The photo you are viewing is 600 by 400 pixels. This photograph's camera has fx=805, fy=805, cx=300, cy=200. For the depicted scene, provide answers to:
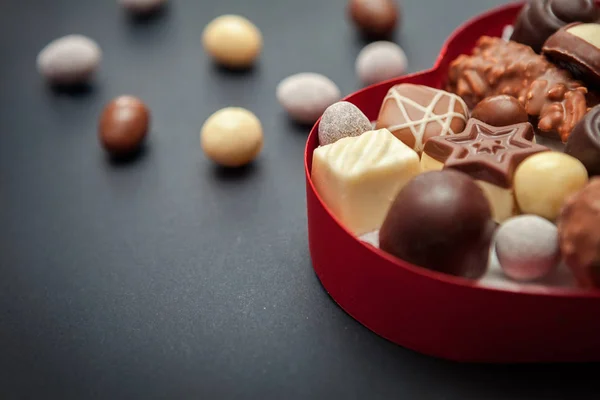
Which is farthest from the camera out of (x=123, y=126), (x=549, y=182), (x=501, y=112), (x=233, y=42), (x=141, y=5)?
(x=141, y=5)

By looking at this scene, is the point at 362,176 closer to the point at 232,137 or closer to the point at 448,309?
the point at 448,309

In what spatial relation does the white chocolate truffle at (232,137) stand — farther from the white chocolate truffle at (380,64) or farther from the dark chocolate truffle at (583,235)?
the dark chocolate truffle at (583,235)

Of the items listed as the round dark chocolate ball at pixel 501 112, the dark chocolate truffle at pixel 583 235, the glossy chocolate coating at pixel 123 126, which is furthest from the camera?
the glossy chocolate coating at pixel 123 126

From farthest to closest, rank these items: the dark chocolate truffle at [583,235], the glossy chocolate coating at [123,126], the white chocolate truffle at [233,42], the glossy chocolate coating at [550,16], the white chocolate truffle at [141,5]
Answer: the white chocolate truffle at [141,5] < the white chocolate truffle at [233,42] < the glossy chocolate coating at [123,126] < the glossy chocolate coating at [550,16] < the dark chocolate truffle at [583,235]

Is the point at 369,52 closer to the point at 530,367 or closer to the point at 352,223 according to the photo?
the point at 352,223

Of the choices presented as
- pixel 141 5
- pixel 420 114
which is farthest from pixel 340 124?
pixel 141 5

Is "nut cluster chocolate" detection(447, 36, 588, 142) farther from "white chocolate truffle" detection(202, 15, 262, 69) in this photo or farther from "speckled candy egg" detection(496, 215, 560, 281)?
"white chocolate truffle" detection(202, 15, 262, 69)

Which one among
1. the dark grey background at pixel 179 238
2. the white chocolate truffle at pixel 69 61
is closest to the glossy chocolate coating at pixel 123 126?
the dark grey background at pixel 179 238
